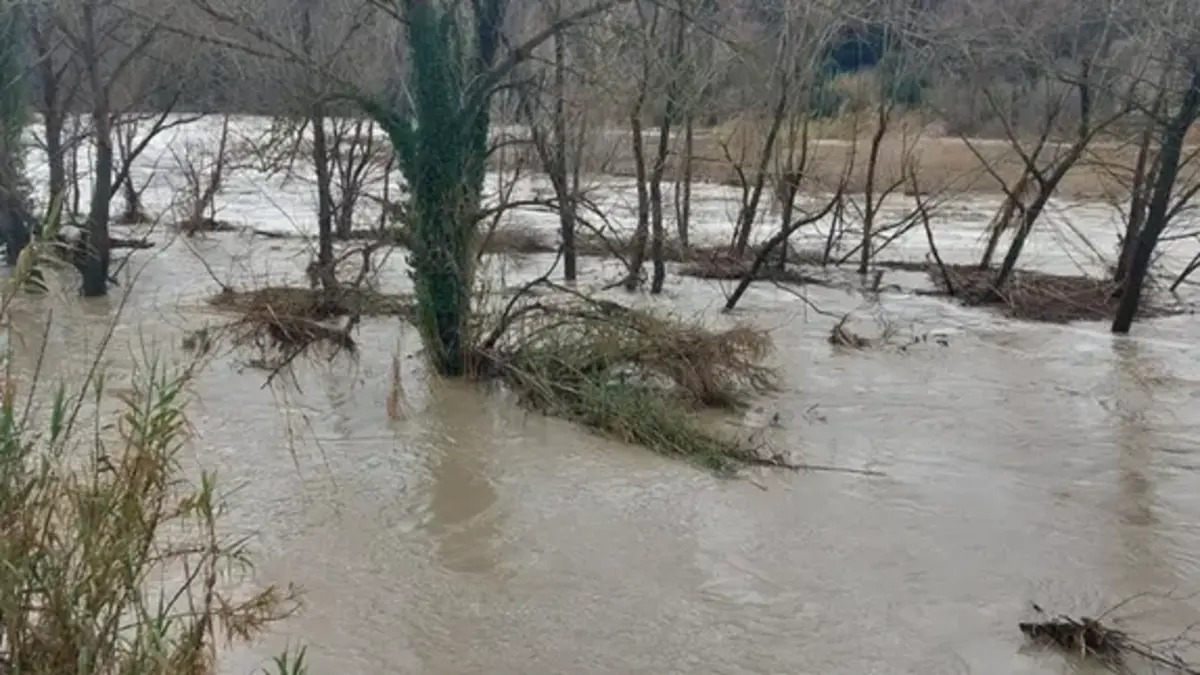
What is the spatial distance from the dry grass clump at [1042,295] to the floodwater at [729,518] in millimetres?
2895

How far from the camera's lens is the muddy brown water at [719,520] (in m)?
6.46

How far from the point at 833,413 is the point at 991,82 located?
34.7 feet

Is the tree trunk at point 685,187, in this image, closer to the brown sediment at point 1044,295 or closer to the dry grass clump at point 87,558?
the brown sediment at point 1044,295

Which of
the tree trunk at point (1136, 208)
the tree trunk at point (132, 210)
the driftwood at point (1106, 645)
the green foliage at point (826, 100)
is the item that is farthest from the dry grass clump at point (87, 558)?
the tree trunk at point (132, 210)

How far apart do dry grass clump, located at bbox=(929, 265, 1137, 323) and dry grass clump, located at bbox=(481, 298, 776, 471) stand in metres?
6.75

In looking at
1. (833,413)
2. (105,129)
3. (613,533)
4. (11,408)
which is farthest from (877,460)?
(105,129)

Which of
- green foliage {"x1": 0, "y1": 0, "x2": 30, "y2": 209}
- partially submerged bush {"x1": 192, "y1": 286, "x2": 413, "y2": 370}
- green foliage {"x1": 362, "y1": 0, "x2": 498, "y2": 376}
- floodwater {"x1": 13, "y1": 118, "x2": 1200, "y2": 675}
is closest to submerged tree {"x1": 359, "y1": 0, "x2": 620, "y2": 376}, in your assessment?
green foliage {"x1": 362, "y1": 0, "x2": 498, "y2": 376}

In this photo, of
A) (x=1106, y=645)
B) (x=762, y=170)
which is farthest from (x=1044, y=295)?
(x=1106, y=645)

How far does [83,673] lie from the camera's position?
3.73 m

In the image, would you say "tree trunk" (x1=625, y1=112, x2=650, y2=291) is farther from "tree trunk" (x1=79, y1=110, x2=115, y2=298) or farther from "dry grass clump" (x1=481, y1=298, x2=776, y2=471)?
"tree trunk" (x1=79, y1=110, x2=115, y2=298)

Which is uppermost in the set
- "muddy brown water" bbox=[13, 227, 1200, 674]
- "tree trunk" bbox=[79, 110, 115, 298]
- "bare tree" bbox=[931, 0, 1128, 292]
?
"bare tree" bbox=[931, 0, 1128, 292]

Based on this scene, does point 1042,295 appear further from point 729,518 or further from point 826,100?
point 729,518

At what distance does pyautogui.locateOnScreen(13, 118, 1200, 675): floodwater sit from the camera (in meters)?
6.47

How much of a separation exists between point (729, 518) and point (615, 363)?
11.0 feet
